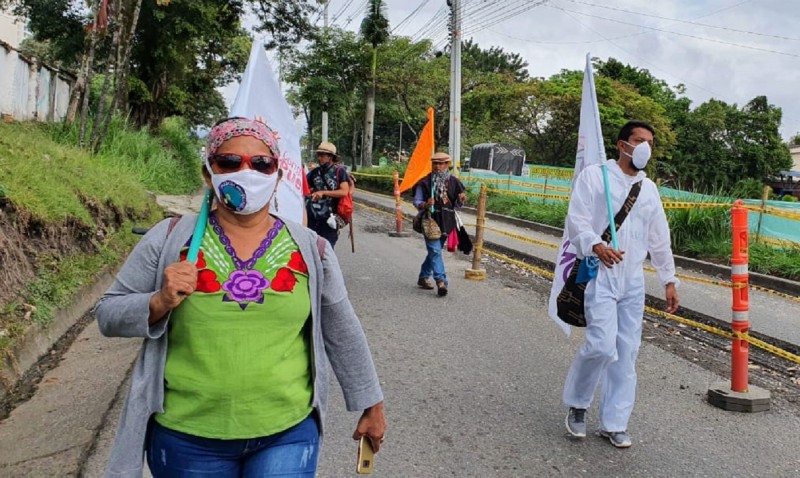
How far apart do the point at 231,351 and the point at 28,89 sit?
1790 centimetres

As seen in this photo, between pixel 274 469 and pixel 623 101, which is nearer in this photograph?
pixel 274 469

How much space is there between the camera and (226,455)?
1.87 m

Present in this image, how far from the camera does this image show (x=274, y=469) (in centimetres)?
188

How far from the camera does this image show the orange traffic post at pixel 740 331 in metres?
4.45

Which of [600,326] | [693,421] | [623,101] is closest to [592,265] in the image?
[600,326]

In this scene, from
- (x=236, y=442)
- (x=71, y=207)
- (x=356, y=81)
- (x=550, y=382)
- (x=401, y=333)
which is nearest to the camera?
(x=236, y=442)

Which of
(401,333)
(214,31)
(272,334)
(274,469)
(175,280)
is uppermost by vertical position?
(214,31)

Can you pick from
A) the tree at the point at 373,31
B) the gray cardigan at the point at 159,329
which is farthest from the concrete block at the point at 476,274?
the tree at the point at 373,31

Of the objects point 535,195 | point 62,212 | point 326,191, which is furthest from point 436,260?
point 535,195

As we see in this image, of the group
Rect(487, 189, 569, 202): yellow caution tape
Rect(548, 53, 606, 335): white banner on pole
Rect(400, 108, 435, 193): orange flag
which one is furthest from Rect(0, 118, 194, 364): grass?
Rect(487, 189, 569, 202): yellow caution tape

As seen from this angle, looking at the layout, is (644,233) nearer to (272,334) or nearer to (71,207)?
(272,334)

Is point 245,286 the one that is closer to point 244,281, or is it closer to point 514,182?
point 244,281

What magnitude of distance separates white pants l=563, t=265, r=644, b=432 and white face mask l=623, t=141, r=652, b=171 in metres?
0.67

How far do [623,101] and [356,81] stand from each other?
15.4m
